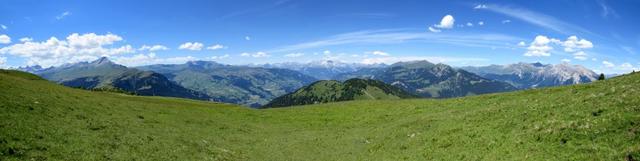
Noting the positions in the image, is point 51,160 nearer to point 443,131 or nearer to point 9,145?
point 9,145

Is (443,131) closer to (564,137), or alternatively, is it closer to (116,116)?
(564,137)

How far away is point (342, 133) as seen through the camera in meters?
50.6

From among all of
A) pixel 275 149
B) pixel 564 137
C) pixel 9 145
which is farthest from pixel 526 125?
pixel 9 145

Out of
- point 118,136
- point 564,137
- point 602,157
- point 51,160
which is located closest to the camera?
point 602,157

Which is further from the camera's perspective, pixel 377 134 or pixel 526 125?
pixel 377 134

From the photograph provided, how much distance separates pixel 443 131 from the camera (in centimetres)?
3756

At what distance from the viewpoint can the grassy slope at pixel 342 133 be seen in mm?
25453

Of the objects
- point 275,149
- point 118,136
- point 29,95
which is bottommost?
point 275,149

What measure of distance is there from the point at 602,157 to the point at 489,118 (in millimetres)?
16038

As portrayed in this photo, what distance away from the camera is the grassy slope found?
83.5 ft

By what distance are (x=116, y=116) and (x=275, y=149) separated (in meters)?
18.0

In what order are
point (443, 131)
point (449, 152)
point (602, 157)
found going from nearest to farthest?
point (602, 157), point (449, 152), point (443, 131)

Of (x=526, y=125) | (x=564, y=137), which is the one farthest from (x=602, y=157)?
(x=526, y=125)

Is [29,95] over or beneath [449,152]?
over
